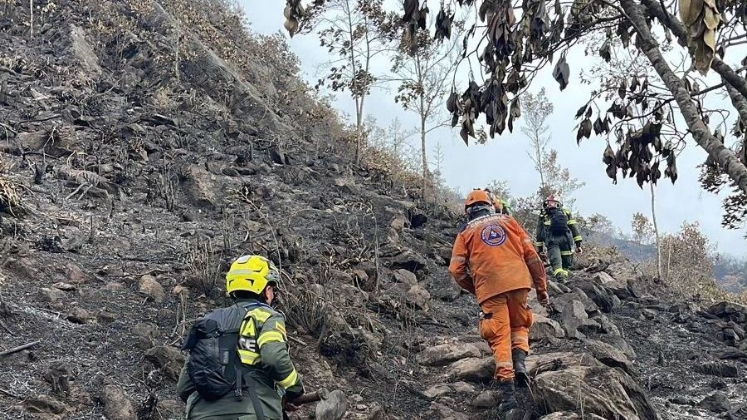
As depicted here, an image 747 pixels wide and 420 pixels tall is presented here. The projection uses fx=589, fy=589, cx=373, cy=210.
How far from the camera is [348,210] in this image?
1084 centimetres

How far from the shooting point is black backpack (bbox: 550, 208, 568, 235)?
935 centimetres

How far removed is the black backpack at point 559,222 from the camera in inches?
368

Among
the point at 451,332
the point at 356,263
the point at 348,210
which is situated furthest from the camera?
the point at 348,210

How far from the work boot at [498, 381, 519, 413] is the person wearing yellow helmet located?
191 centimetres

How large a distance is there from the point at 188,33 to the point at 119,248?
49.4 feet

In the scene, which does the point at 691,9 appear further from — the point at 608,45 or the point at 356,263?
the point at 356,263

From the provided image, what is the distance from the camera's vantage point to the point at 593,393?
13.2ft

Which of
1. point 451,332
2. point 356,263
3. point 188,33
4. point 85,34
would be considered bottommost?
point 451,332

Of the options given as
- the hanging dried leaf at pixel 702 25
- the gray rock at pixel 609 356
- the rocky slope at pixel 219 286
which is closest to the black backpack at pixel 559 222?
the rocky slope at pixel 219 286

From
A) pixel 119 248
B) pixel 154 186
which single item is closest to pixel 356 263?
pixel 119 248

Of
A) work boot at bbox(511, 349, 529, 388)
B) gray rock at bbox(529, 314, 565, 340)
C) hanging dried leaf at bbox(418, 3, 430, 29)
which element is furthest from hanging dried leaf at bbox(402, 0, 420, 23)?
gray rock at bbox(529, 314, 565, 340)

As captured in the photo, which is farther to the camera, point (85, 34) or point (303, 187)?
point (85, 34)

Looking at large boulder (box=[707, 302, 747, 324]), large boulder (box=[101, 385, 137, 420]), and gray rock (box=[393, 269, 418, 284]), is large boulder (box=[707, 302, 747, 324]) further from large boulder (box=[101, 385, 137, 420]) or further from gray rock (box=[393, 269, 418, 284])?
large boulder (box=[101, 385, 137, 420])

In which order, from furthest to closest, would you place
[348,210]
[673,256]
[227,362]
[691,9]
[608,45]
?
[673,256] → [348,210] → [608,45] → [227,362] → [691,9]
